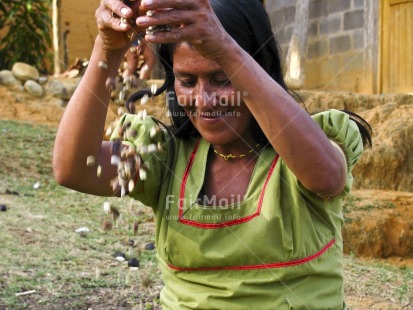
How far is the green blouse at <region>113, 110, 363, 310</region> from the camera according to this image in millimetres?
1993

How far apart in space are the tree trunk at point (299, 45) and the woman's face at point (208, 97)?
299 inches

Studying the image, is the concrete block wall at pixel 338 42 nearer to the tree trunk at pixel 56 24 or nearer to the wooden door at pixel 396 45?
the wooden door at pixel 396 45

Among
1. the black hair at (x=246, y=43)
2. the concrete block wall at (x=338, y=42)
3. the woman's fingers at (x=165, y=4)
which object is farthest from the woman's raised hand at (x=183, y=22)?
the concrete block wall at (x=338, y=42)

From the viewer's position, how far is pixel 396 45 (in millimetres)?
9195

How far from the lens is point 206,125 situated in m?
1.98

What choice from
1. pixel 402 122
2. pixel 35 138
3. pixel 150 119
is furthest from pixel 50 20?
pixel 150 119

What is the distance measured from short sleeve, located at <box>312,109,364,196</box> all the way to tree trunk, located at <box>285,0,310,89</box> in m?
7.45

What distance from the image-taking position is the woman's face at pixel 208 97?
6.32ft

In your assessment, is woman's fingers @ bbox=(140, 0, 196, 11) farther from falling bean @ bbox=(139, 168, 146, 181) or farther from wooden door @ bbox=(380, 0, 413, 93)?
wooden door @ bbox=(380, 0, 413, 93)

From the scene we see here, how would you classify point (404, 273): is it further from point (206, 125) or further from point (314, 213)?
point (206, 125)

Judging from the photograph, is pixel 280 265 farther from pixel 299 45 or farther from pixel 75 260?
pixel 299 45

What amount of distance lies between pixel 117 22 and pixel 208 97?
38cm

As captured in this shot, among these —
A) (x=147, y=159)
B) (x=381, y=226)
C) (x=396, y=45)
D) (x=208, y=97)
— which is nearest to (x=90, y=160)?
(x=147, y=159)

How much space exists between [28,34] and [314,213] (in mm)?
9816
